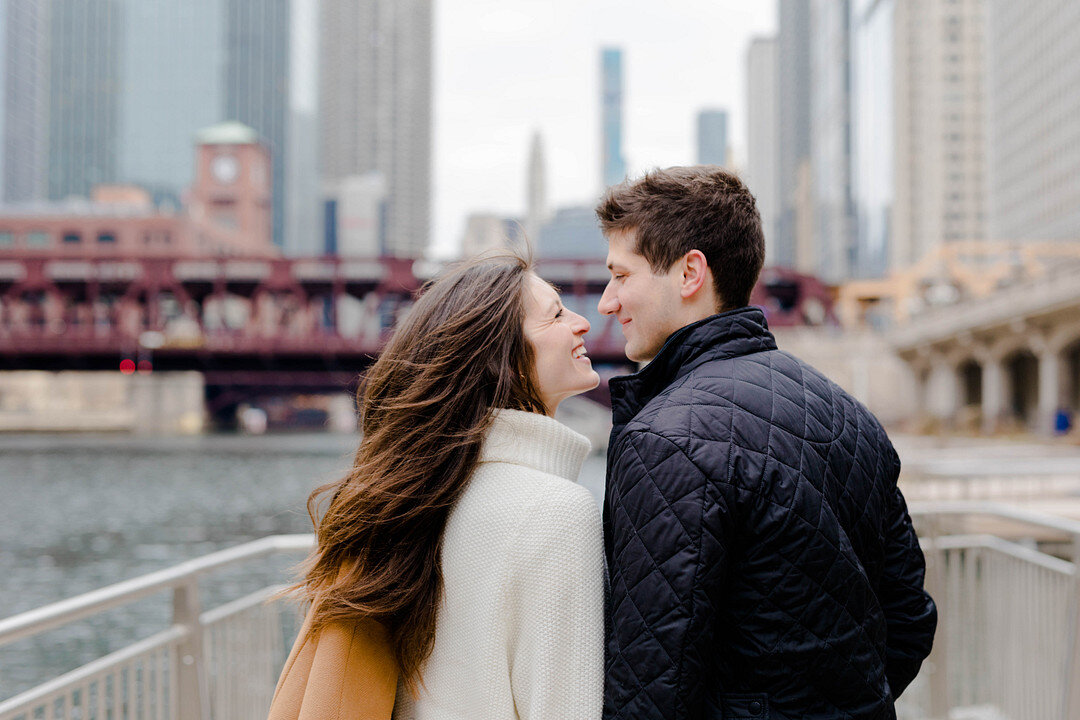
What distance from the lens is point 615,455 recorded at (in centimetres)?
214

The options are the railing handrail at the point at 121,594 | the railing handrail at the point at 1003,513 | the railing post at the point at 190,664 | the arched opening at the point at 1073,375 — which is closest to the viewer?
the railing handrail at the point at 121,594

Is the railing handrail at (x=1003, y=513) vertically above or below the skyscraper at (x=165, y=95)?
below

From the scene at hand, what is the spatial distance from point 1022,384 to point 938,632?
56485mm

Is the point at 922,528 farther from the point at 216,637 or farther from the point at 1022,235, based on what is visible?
the point at 1022,235

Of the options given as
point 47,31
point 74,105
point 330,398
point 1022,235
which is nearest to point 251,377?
point 330,398

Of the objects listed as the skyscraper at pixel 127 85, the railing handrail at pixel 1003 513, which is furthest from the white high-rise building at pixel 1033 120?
the skyscraper at pixel 127 85

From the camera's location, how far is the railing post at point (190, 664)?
376cm

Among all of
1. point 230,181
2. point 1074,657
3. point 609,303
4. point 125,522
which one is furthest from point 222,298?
point 609,303

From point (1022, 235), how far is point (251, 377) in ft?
282

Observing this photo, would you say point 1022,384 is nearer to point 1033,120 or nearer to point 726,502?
point 726,502

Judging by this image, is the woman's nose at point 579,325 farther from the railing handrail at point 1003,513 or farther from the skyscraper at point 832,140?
the skyscraper at point 832,140

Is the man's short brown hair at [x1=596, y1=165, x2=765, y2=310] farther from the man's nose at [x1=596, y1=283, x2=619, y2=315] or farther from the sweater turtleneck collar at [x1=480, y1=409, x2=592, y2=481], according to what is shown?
the sweater turtleneck collar at [x1=480, y1=409, x2=592, y2=481]

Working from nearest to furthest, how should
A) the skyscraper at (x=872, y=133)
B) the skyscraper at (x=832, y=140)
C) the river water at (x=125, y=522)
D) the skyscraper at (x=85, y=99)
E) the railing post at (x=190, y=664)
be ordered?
the railing post at (x=190, y=664) → the river water at (x=125, y=522) → the skyscraper at (x=872, y=133) → the skyscraper at (x=832, y=140) → the skyscraper at (x=85, y=99)

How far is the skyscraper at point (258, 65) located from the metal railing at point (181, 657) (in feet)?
631
